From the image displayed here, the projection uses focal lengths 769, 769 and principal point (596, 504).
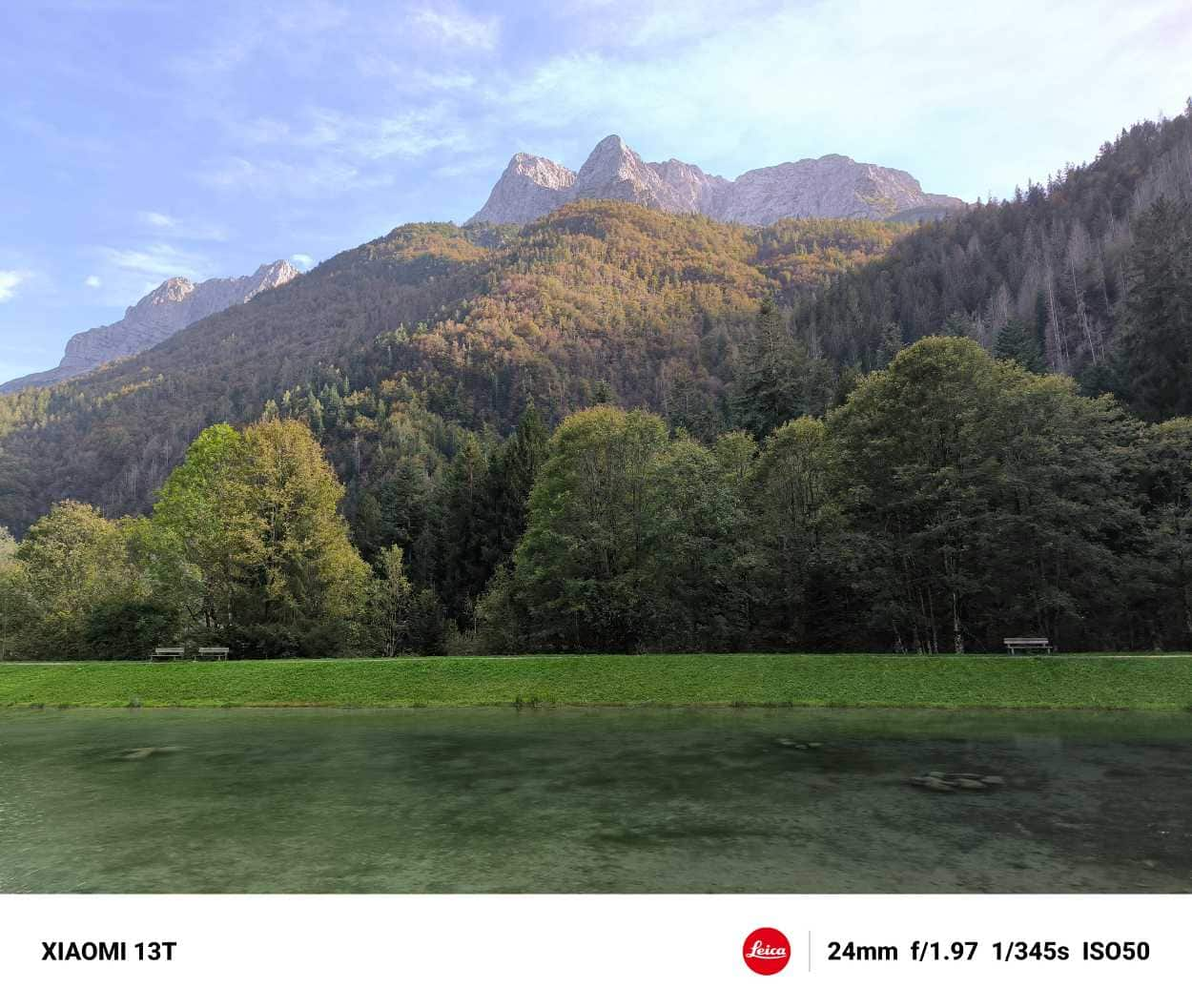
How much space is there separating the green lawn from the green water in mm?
3943

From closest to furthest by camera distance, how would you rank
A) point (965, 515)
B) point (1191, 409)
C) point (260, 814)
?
point (260, 814)
point (965, 515)
point (1191, 409)

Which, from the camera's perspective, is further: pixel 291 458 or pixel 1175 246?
pixel 1175 246

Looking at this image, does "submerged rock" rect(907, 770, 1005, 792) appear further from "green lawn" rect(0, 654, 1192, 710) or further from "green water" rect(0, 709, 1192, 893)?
"green lawn" rect(0, 654, 1192, 710)

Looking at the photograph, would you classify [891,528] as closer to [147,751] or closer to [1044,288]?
[147,751]

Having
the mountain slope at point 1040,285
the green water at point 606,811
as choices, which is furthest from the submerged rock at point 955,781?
the mountain slope at point 1040,285

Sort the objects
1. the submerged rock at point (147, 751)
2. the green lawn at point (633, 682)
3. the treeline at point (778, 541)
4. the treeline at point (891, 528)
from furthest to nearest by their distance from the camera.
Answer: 1. the treeline at point (778, 541)
2. the treeline at point (891, 528)
3. the green lawn at point (633, 682)
4. the submerged rock at point (147, 751)

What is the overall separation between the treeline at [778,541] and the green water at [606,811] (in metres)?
15.2

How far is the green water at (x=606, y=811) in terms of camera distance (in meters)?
11.3

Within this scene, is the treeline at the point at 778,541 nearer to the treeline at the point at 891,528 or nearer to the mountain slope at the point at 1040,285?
the treeline at the point at 891,528
